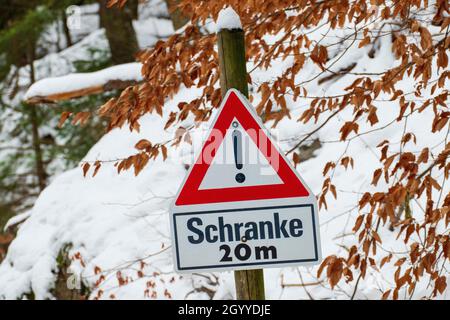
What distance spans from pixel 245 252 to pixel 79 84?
8.54 m

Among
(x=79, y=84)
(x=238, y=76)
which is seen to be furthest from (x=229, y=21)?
(x=79, y=84)

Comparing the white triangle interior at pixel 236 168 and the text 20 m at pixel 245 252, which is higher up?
the white triangle interior at pixel 236 168

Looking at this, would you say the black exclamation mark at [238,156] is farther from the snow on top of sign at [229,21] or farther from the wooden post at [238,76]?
the snow on top of sign at [229,21]

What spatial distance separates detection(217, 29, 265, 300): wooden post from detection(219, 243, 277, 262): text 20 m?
0.21m

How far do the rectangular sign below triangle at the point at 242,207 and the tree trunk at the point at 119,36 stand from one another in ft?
37.0

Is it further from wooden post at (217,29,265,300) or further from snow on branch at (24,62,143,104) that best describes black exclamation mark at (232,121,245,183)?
snow on branch at (24,62,143,104)

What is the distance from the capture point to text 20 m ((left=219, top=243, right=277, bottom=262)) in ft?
10.5

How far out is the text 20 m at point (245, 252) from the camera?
320 cm

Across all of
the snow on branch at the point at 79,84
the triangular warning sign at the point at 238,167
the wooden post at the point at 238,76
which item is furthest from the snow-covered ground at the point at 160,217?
the triangular warning sign at the point at 238,167

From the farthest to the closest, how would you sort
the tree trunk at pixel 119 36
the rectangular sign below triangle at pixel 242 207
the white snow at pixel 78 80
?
the tree trunk at pixel 119 36 < the white snow at pixel 78 80 < the rectangular sign below triangle at pixel 242 207

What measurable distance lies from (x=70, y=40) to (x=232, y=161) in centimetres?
2006

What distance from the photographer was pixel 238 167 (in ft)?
10.6
